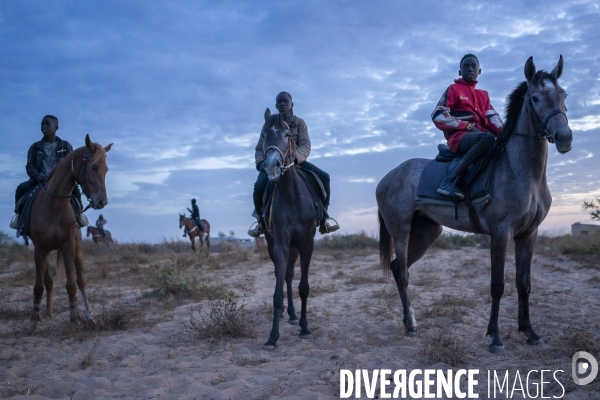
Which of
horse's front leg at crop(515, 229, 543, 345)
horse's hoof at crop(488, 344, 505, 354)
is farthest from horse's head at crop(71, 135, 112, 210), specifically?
horse's front leg at crop(515, 229, 543, 345)

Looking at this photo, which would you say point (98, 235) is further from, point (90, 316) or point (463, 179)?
point (463, 179)

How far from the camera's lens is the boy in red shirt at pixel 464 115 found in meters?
5.89

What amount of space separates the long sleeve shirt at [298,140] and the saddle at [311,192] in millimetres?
316

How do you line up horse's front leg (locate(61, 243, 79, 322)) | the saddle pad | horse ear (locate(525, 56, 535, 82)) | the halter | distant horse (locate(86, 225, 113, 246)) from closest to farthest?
1. the halter
2. horse ear (locate(525, 56, 535, 82))
3. the saddle pad
4. horse's front leg (locate(61, 243, 79, 322))
5. distant horse (locate(86, 225, 113, 246))

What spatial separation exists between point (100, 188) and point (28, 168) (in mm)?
1921

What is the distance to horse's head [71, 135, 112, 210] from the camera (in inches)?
265

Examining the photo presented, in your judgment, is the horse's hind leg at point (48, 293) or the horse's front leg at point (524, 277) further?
the horse's hind leg at point (48, 293)

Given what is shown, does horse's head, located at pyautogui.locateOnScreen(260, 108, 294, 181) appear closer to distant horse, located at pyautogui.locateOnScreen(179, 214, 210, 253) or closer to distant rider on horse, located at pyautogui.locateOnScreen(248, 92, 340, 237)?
distant rider on horse, located at pyautogui.locateOnScreen(248, 92, 340, 237)

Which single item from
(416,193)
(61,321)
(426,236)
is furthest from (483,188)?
(61,321)

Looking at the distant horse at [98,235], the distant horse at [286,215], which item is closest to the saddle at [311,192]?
the distant horse at [286,215]

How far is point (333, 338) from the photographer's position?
5812 millimetres

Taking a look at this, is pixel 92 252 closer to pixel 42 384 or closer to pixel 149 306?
pixel 149 306

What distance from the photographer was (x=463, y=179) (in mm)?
5746

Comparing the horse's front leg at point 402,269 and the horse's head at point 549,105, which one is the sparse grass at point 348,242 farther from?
the horse's head at point 549,105
